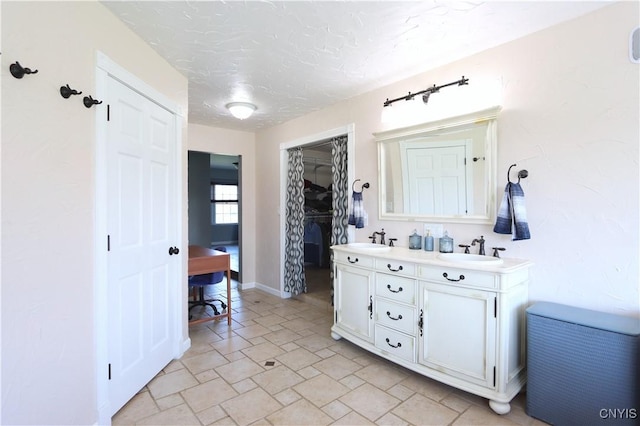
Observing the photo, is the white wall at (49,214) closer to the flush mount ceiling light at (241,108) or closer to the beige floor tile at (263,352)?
the beige floor tile at (263,352)

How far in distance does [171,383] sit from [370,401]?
1472mm

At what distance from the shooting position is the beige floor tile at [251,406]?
1955 mm

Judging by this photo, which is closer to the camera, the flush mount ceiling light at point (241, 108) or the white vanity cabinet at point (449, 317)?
the white vanity cabinet at point (449, 317)

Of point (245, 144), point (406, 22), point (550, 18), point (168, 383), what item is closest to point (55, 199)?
point (168, 383)

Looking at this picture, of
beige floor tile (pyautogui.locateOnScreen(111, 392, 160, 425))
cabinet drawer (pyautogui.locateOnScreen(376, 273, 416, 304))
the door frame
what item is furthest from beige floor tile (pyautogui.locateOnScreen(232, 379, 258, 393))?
cabinet drawer (pyautogui.locateOnScreen(376, 273, 416, 304))

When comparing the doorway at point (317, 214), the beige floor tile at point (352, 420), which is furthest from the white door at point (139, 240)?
the doorway at point (317, 214)

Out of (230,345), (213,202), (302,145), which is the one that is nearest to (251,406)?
(230,345)

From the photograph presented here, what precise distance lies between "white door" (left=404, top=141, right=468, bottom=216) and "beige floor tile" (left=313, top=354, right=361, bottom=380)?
1.47m

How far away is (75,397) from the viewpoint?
Answer: 164cm

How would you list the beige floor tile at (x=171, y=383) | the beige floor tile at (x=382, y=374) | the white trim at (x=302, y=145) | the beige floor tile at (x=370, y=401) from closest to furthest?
the beige floor tile at (x=370, y=401)
the beige floor tile at (x=171, y=383)
the beige floor tile at (x=382, y=374)
the white trim at (x=302, y=145)

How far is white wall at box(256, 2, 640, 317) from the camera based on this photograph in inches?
72.4

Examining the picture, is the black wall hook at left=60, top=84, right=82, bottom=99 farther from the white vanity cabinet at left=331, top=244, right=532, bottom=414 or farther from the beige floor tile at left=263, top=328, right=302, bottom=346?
the beige floor tile at left=263, top=328, right=302, bottom=346

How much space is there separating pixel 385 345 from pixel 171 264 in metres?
1.90

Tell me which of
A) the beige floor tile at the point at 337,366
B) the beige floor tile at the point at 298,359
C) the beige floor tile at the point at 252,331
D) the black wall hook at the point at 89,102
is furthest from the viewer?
the beige floor tile at the point at 252,331
